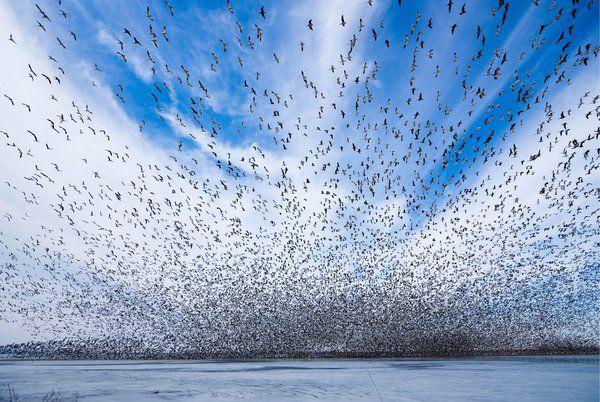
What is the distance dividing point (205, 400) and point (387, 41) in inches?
681

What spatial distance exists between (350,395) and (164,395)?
879cm

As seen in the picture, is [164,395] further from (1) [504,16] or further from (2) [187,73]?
(1) [504,16]

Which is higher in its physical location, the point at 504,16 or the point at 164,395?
the point at 504,16

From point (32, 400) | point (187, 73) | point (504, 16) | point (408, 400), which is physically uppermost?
point (187, 73)

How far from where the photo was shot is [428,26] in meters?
14.4

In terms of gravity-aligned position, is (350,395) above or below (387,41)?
below

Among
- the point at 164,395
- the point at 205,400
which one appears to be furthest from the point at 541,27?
the point at 164,395

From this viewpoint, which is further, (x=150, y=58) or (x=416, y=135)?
(x=416, y=135)

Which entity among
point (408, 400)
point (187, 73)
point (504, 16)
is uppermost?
point (187, 73)

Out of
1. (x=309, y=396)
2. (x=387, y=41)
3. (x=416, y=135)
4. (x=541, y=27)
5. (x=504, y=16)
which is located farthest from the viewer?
(x=416, y=135)

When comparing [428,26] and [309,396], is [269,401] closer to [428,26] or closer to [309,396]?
[309,396]

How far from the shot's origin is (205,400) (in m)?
14.9

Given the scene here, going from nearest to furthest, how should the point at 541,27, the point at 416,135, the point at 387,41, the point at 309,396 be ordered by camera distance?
the point at 541,27 < the point at 387,41 < the point at 309,396 < the point at 416,135

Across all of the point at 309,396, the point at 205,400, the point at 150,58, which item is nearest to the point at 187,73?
the point at 150,58
